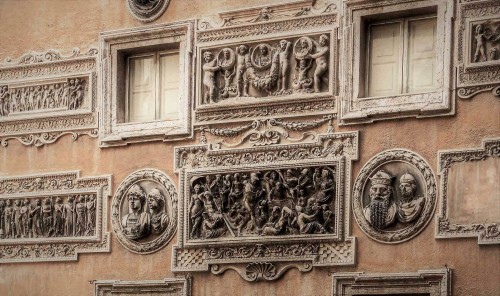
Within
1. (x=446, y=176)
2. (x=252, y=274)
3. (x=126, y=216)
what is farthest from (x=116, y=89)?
(x=446, y=176)

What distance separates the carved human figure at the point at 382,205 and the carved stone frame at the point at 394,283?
684mm

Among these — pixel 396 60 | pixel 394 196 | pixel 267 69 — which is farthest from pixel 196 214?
pixel 396 60

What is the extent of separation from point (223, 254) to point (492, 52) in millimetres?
4620

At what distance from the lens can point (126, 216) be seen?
20.8 meters

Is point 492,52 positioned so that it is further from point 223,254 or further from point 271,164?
point 223,254

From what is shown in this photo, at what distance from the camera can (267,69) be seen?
20.0m

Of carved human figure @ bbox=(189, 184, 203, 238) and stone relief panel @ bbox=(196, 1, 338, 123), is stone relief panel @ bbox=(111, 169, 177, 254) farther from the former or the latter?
stone relief panel @ bbox=(196, 1, 338, 123)

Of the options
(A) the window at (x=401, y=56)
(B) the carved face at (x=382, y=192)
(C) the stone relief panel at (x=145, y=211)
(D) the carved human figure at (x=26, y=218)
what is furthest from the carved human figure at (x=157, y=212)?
(A) the window at (x=401, y=56)

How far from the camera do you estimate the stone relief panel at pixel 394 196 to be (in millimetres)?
18438

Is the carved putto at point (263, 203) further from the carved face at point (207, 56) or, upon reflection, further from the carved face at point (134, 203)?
the carved face at point (207, 56)

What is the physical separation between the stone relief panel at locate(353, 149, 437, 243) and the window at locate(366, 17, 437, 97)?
95cm

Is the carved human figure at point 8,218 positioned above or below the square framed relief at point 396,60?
below

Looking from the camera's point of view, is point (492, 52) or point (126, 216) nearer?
point (492, 52)

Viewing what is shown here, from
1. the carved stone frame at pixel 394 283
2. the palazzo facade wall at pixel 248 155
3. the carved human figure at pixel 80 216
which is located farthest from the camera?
the carved human figure at pixel 80 216
